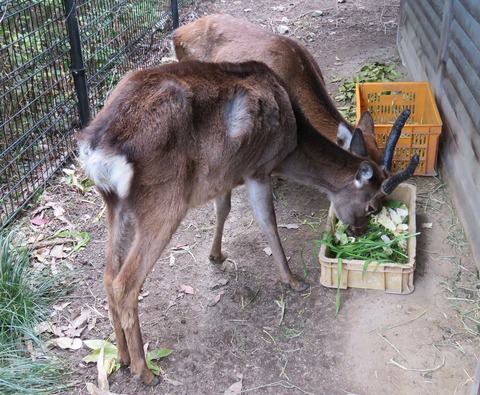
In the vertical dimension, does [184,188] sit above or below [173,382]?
above

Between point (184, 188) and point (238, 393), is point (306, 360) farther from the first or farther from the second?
point (184, 188)

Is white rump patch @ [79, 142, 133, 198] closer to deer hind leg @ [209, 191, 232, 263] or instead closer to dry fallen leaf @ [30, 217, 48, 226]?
deer hind leg @ [209, 191, 232, 263]

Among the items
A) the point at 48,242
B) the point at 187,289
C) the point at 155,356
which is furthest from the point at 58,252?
the point at 155,356

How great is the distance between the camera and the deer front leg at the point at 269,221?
418 centimetres

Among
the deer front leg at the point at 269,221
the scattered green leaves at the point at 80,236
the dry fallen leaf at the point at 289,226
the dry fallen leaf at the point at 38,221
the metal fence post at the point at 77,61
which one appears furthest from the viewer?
the metal fence post at the point at 77,61

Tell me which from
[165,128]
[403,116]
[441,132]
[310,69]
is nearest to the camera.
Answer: [165,128]

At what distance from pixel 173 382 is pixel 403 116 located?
241cm

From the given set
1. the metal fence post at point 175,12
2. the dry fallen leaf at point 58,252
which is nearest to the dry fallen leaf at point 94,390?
the dry fallen leaf at point 58,252

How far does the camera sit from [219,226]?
4.42m

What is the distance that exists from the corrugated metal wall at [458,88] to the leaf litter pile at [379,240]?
1.72ft

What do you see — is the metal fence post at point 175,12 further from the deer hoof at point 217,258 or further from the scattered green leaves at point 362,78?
the deer hoof at point 217,258

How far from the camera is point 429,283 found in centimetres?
418

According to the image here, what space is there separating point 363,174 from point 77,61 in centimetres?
306

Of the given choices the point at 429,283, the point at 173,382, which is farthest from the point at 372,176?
the point at 173,382
